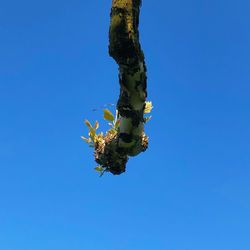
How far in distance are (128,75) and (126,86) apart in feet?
0.73

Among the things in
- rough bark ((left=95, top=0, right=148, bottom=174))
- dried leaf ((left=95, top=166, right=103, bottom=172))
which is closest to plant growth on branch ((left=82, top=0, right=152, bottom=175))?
rough bark ((left=95, top=0, right=148, bottom=174))

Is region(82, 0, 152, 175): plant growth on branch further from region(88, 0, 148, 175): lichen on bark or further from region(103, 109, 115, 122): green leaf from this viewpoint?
region(103, 109, 115, 122): green leaf

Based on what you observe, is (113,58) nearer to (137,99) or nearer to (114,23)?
(114,23)

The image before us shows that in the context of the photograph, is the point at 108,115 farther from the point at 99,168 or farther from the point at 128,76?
the point at 128,76

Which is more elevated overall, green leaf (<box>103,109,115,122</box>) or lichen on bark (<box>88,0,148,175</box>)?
green leaf (<box>103,109,115,122</box>)

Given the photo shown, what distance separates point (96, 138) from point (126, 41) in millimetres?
4644

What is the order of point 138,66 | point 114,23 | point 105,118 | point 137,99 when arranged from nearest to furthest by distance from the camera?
point 114,23 → point 138,66 → point 137,99 → point 105,118

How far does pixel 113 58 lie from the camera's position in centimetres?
560

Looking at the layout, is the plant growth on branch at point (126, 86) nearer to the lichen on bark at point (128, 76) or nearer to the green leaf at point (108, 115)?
the lichen on bark at point (128, 76)

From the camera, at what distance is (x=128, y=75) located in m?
5.98

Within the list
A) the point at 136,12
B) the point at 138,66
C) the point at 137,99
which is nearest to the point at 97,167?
the point at 137,99

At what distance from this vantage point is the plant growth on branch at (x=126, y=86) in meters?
5.32

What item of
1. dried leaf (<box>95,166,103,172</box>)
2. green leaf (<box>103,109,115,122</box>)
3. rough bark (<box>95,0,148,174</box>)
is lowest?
rough bark (<box>95,0,148,174</box>)

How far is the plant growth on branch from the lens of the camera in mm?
5320
